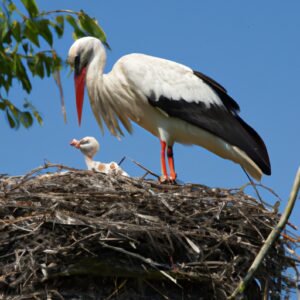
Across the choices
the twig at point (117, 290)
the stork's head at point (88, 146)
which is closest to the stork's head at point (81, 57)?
the stork's head at point (88, 146)

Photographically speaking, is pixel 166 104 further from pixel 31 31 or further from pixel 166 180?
pixel 31 31

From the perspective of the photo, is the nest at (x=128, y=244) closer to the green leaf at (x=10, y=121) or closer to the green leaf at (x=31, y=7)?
the green leaf at (x=10, y=121)

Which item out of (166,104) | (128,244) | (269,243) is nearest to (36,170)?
(128,244)

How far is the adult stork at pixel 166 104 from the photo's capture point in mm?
7680

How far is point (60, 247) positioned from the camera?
552 centimetres

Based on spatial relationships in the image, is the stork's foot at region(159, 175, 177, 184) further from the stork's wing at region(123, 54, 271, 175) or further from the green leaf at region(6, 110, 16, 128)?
the green leaf at region(6, 110, 16, 128)

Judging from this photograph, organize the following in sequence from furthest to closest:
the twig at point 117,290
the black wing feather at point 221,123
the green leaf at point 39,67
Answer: the black wing feather at point 221,123 → the green leaf at point 39,67 → the twig at point 117,290

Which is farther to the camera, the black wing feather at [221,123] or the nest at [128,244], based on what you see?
the black wing feather at [221,123]

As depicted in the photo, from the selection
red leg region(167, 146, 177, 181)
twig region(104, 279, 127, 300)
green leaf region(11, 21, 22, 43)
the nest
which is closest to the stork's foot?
red leg region(167, 146, 177, 181)

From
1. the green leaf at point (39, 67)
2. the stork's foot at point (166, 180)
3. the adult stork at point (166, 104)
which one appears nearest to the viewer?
the stork's foot at point (166, 180)

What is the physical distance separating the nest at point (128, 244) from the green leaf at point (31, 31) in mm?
1462

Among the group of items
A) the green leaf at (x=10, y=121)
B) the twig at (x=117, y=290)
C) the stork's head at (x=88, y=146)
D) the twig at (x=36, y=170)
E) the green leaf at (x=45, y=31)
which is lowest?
the twig at (x=117, y=290)

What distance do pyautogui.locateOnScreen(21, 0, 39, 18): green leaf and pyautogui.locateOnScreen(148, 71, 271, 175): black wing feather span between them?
4.24 feet

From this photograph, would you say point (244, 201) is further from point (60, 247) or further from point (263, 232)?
point (60, 247)
